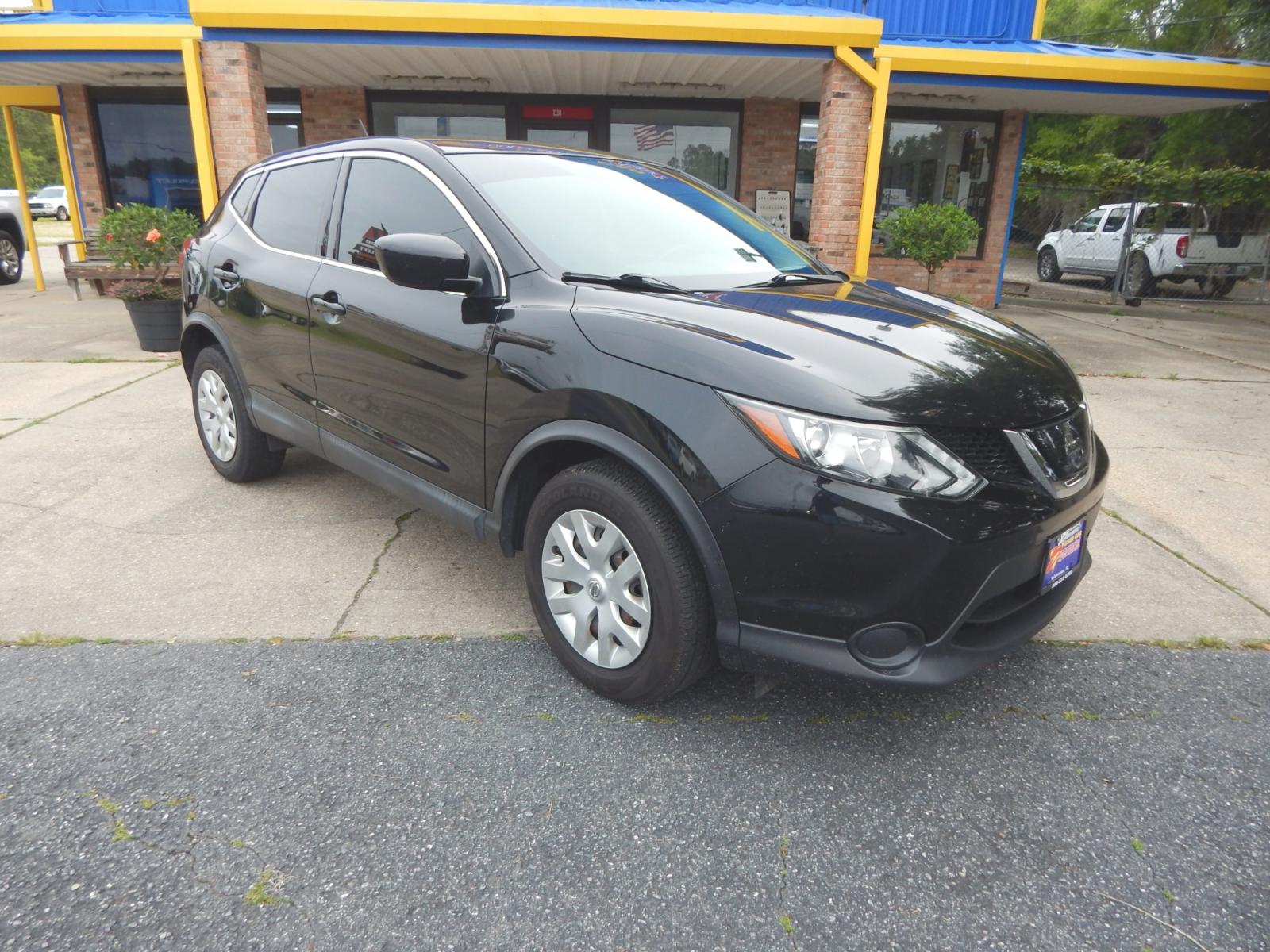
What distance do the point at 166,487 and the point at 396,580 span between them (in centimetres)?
191

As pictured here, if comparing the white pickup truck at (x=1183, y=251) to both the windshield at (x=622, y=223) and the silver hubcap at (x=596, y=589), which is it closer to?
the windshield at (x=622, y=223)

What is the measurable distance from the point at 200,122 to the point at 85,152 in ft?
18.6

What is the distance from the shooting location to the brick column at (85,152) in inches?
484

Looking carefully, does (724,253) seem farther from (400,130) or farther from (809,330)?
(400,130)

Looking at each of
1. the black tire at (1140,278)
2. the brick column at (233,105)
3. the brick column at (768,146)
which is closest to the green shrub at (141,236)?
the brick column at (233,105)

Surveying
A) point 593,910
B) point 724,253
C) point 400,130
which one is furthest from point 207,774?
point 400,130

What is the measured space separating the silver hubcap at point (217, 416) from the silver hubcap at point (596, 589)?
2541 mm

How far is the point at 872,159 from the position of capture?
908 cm

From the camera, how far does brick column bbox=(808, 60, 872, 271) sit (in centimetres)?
892

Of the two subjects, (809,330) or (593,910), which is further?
(809,330)

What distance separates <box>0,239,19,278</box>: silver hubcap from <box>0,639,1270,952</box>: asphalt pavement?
15.5 meters

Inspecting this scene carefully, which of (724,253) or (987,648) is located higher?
(724,253)

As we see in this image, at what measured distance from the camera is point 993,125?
42.5ft

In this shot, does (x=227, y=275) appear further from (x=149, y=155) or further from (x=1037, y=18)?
(x=1037, y=18)
